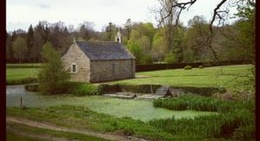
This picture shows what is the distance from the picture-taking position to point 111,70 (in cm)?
3712

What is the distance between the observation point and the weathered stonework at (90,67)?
34.8 metres

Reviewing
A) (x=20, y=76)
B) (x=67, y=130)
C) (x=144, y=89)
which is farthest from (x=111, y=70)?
(x=67, y=130)

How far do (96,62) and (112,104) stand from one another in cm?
1105

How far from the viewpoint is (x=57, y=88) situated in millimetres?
32469

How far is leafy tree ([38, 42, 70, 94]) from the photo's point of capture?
32.0 m

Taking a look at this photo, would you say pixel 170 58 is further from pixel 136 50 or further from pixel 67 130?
A: pixel 67 130

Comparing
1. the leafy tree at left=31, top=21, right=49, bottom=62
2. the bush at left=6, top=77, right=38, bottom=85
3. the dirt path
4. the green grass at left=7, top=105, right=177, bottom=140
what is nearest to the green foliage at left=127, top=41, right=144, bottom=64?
the leafy tree at left=31, top=21, right=49, bottom=62

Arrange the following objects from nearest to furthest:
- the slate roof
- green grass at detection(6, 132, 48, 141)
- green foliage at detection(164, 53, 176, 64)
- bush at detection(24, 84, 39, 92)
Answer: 1. green grass at detection(6, 132, 48, 141)
2. bush at detection(24, 84, 39, 92)
3. the slate roof
4. green foliage at detection(164, 53, 176, 64)

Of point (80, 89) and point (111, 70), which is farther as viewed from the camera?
point (111, 70)

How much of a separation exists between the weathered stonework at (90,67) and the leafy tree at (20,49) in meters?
11.8

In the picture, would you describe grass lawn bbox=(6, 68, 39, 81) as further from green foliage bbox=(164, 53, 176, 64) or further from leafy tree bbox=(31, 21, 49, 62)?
green foliage bbox=(164, 53, 176, 64)

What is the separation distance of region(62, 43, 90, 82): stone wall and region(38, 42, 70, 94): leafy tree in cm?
278

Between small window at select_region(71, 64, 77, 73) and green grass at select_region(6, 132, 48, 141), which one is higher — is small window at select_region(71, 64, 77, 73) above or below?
above

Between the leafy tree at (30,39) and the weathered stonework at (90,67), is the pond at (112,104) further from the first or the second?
the leafy tree at (30,39)
